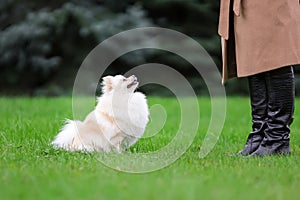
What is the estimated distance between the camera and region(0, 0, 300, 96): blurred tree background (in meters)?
10.7

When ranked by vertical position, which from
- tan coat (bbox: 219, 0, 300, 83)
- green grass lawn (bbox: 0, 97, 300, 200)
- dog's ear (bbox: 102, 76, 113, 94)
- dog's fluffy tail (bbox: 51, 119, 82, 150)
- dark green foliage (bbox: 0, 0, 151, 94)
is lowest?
green grass lawn (bbox: 0, 97, 300, 200)

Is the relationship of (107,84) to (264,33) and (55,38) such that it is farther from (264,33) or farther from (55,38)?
(55,38)

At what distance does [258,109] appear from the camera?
393cm

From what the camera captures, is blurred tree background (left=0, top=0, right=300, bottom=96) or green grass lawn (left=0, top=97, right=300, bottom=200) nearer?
green grass lawn (left=0, top=97, right=300, bottom=200)

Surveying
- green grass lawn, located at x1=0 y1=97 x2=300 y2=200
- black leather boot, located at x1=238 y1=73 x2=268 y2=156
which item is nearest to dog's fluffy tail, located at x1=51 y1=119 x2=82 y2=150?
green grass lawn, located at x1=0 y1=97 x2=300 y2=200

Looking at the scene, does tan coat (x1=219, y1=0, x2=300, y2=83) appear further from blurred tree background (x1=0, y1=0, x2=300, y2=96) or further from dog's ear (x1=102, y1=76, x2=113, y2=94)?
blurred tree background (x1=0, y1=0, x2=300, y2=96)

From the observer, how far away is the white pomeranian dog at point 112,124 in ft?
13.3

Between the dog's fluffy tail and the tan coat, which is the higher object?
the tan coat

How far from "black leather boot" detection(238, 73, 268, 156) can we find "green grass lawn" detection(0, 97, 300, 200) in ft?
0.60

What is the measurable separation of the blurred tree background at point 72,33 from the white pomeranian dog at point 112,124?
21.5 feet

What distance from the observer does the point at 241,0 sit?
378 cm

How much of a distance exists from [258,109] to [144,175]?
1.25 metres

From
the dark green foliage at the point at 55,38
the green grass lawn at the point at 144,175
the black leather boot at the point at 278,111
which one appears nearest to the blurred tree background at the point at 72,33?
the dark green foliage at the point at 55,38

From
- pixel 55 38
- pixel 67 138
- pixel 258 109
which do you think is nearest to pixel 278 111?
pixel 258 109
